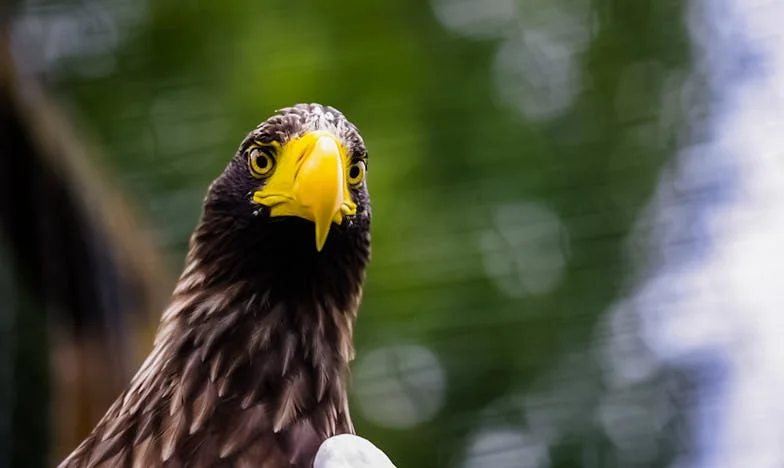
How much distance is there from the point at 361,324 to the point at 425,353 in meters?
0.20

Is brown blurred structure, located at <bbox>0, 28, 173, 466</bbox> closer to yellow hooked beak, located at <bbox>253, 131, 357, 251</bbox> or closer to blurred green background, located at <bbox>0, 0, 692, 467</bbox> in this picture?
blurred green background, located at <bbox>0, 0, 692, 467</bbox>

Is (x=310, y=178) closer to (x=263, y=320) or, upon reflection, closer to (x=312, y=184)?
(x=312, y=184)

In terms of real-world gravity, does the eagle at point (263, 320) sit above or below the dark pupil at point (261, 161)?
below

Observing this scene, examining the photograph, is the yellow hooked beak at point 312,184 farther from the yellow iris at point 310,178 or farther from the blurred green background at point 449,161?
the blurred green background at point 449,161

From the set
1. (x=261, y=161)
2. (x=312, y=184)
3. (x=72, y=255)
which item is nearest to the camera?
(x=312, y=184)

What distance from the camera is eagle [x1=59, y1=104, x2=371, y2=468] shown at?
55.6 inches

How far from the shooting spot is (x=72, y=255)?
234cm

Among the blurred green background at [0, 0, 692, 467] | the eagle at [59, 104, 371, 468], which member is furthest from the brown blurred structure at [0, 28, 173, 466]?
the eagle at [59, 104, 371, 468]

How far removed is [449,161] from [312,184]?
143 centimetres

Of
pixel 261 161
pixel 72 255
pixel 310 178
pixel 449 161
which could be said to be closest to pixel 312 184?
pixel 310 178

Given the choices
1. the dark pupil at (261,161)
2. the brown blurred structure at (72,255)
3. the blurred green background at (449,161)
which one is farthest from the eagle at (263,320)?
the blurred green background at (449,161)

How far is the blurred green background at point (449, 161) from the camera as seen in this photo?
2680 mm

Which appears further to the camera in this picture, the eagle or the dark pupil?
the dark pupil

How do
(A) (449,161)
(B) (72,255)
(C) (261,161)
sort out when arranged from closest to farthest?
(C) (261,161) → (B) (72,255) → (A) (449,161)
